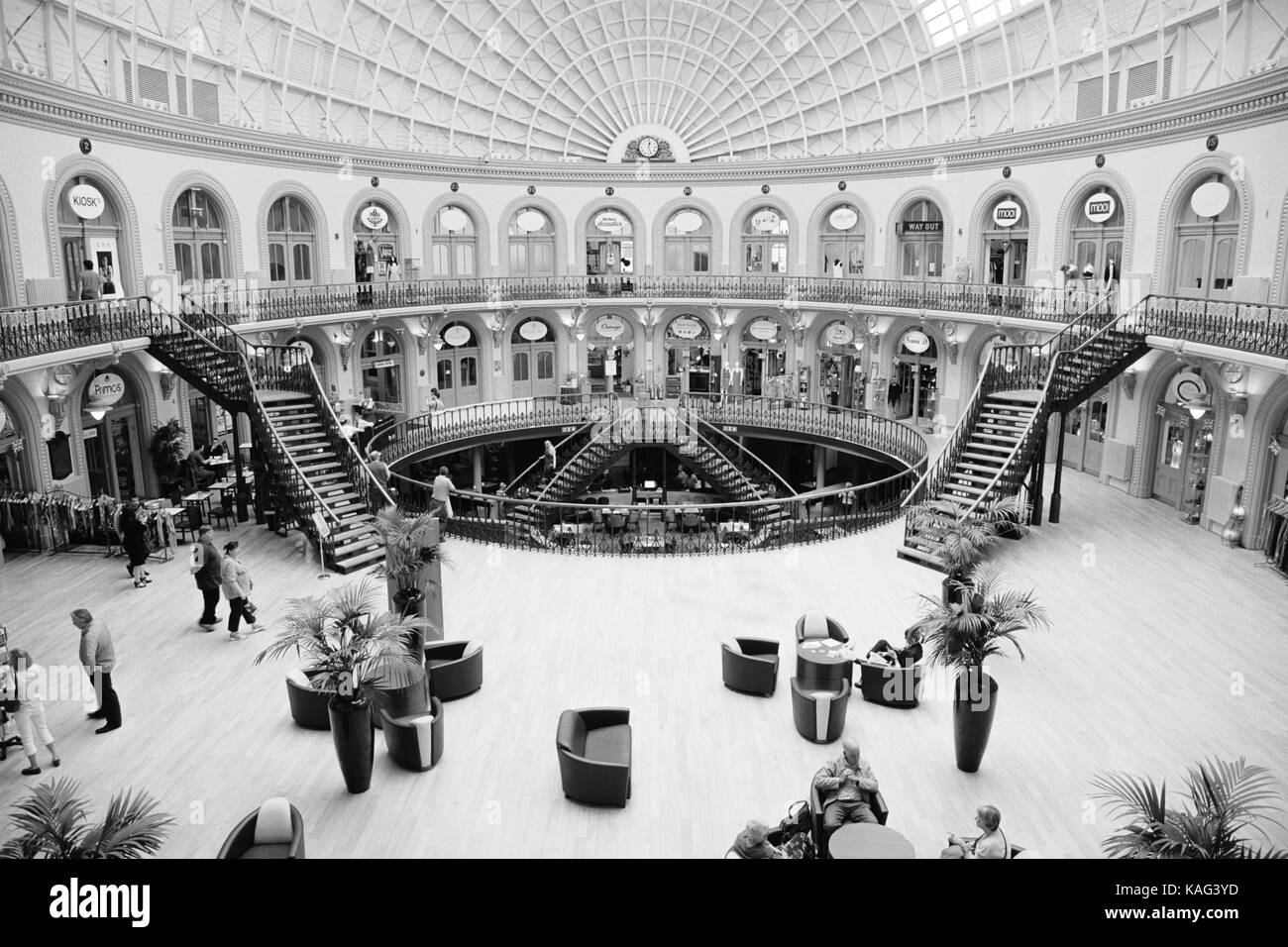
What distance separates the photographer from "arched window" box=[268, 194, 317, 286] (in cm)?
2756

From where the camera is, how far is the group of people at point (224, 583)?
13.3 meters

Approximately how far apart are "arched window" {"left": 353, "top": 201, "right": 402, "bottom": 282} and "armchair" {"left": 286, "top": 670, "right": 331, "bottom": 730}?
21706 millimetres

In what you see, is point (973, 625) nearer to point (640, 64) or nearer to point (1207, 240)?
point (1207, 240)

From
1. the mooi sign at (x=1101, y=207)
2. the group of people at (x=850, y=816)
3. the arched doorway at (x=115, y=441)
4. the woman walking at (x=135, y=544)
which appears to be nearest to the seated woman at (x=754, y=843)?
the group of people at (x=850, y=816)

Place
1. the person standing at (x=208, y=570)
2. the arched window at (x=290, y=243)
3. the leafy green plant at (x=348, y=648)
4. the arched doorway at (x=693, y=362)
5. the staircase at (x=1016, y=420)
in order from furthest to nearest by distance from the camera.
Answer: the arched doorway at (x=693, y=362)
the arched window at (x=290, y=243)
the staircase at (x=1016, y=420)
the person standing at (x=208, y=570)
the leafy green plant at (x=348, y=648)

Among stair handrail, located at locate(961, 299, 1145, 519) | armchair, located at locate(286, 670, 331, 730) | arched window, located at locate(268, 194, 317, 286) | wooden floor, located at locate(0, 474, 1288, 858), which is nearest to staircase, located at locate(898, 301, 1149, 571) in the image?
stair handrail, located at locate(961, 299, 1145, 519)

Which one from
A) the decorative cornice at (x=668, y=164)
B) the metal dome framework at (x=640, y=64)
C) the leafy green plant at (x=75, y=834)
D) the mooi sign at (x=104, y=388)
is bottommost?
the leafy green plant at (x=75, y=834)

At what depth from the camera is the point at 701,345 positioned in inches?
1430

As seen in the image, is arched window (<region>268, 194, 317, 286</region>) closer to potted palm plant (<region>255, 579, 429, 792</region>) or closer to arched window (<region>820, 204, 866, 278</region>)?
arched window (<region>820, 204, 866, 278</region>)

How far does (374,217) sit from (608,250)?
981cm

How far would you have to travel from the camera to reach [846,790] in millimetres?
7953

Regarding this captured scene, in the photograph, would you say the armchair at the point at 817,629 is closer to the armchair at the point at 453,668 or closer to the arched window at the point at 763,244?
the armchair at the point at 453,668

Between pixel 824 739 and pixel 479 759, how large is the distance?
4017mm

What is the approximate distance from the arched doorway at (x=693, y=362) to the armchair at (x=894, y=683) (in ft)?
82.0
